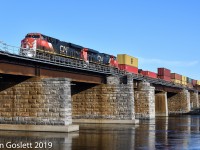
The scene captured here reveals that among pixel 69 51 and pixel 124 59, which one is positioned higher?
pixel 124 59

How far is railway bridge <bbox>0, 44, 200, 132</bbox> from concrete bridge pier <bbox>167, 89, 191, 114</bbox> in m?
48.5

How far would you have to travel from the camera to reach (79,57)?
5828 centimetres

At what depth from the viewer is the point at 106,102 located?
2201 inches

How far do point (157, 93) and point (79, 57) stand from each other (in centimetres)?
3472

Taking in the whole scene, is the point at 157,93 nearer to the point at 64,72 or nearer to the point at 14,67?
the point at 64,72

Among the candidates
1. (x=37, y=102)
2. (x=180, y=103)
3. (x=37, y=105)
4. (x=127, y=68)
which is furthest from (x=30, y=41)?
(x=180, y=103)

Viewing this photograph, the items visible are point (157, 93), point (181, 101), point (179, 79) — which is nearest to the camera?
point (157, 93)

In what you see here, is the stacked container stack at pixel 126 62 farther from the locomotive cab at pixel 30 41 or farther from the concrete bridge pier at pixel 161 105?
the locomotive cab at pixel 30 41

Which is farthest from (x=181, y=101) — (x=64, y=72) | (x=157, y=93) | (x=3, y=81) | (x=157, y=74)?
(x=3, y=81)

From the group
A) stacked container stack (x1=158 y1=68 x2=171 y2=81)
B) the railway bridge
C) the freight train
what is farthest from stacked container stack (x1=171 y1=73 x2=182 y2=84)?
the railway bridge

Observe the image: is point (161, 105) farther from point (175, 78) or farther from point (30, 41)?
point (30, 41)

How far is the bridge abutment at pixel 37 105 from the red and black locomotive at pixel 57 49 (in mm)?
4164

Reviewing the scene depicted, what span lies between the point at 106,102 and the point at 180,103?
51832mm

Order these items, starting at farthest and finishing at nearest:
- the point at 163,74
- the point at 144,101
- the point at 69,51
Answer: the point at 163,74
the point at 144,101
the point at 69,51
